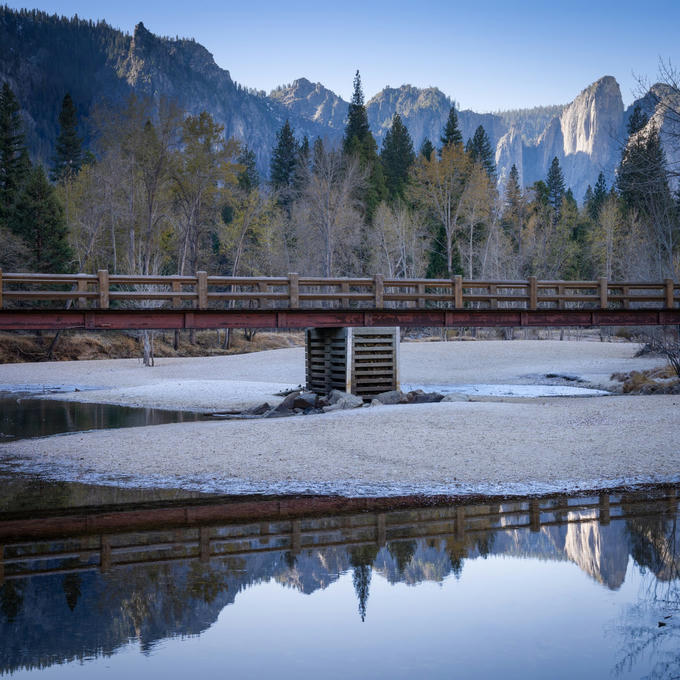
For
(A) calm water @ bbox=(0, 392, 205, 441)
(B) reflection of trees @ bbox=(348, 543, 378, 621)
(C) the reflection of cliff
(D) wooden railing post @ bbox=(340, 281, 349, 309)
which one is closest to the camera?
(B) reflection of trees @ bbox=(348, 543, 378, 621)

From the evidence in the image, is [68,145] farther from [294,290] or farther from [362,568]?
[362,568]

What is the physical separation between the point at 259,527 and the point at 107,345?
42.1m

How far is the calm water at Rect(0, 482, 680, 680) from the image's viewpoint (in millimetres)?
5406

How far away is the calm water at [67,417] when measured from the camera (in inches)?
714

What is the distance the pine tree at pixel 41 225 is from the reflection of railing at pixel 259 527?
39.7 metres

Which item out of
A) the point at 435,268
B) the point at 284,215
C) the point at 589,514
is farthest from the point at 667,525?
the point at 284,215

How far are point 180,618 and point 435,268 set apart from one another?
52743 millimetres

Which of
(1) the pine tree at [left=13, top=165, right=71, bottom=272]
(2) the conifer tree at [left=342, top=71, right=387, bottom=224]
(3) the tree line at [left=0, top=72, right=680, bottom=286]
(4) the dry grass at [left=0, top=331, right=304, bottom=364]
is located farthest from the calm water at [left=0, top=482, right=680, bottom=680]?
(2) the conifer tree at [left=342, top=71, right=387, bottom=224]

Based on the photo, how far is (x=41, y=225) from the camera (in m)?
45.5

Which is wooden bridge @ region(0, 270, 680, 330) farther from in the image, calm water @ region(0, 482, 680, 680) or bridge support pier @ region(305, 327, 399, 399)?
calm water @ region(0, 482, 680, 680)

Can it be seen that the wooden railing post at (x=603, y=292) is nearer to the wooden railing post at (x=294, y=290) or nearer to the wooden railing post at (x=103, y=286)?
the wooden railing post at (x=294, y=290)

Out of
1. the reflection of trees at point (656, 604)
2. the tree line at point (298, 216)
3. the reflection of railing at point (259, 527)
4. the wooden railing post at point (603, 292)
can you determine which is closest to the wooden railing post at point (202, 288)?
the reflection of railing at point (259, 527)

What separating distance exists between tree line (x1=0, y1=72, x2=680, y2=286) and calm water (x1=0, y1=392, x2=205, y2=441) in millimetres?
15963

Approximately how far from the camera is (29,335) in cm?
4709
